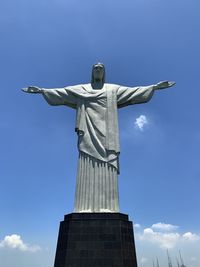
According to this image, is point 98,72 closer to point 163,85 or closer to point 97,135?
point 163,85

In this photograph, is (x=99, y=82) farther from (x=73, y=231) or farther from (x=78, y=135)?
(x=73, y=231)

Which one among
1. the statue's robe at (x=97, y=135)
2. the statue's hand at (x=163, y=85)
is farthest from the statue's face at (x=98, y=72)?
the statue's hand at (x=163, y=85)

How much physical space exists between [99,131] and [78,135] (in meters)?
0.92

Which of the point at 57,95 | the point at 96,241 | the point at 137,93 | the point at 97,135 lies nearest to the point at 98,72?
the point at 137,93

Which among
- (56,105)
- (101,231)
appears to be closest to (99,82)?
(56,105)

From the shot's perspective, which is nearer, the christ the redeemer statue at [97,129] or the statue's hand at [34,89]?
the christ the redeemer statue at [97,129]

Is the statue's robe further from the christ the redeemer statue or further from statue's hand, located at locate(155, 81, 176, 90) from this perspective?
statue's hand, located at locate(155, 81, 176, 90)

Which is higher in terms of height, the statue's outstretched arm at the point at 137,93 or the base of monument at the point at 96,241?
the statue's outstretched arm at the point at 137,93

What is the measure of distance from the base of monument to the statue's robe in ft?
1.82

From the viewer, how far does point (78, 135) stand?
11.8m

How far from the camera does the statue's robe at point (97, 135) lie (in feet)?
34.6

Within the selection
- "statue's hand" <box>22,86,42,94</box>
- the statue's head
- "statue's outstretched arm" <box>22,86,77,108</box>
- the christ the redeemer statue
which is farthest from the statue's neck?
"statue's hand" <box>22,86,42,94</box>

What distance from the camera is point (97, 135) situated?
1156cm

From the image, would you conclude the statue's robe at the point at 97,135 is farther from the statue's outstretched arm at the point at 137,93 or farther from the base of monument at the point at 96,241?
the base of monument at the point at 96,241
